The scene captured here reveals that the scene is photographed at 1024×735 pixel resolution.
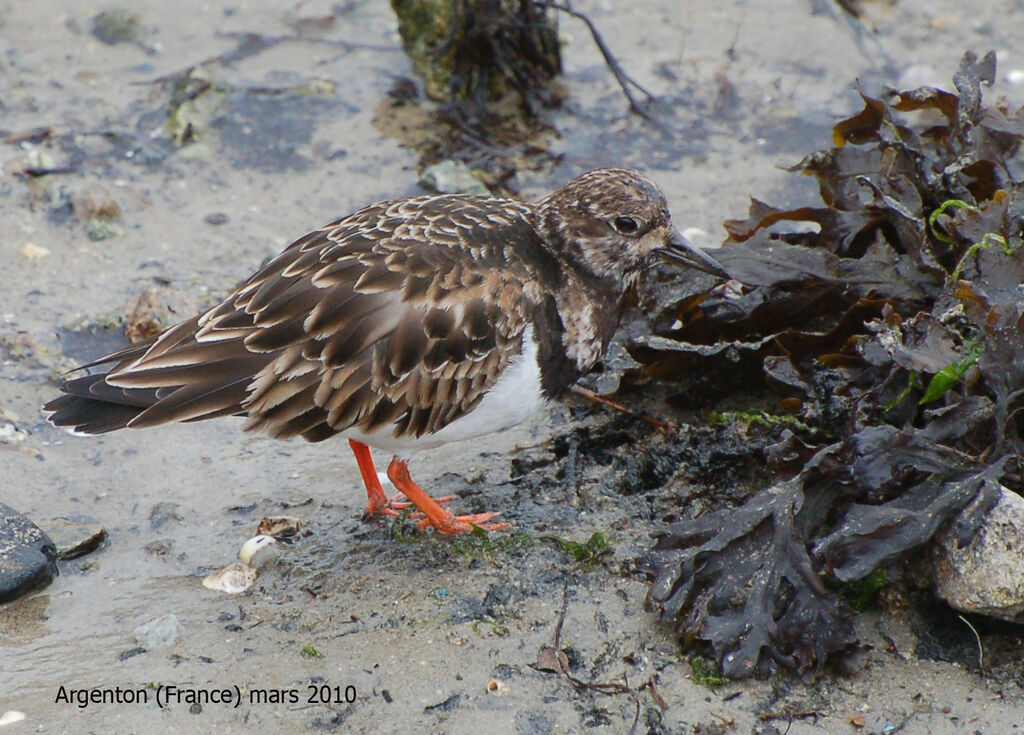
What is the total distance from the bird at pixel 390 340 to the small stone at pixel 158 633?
0.62 m

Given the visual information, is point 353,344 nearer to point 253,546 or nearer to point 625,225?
point 253,546

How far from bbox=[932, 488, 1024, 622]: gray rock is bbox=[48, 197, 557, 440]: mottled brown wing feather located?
1478mm

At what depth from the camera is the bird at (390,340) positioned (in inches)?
141

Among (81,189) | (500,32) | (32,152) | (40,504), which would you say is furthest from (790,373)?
(32,152)

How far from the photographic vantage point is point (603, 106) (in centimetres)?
646

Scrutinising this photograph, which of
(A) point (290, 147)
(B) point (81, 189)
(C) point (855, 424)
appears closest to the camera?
(C) point (855, 424)

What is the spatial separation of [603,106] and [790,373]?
117 inches

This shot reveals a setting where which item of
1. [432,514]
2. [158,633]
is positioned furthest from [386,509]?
[158,633]

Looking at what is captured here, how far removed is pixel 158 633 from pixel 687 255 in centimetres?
211

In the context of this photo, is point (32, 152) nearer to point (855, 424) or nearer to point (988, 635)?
point (855, 424)

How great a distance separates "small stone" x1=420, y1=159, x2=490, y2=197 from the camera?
5.68m

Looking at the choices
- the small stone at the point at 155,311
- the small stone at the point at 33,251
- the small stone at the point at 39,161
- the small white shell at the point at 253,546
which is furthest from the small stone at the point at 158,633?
the small stone at the point at 39,161

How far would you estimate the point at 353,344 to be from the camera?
3.57 meters

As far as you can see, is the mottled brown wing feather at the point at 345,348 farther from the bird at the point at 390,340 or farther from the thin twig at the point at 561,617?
the thin twig at the point at 561,617
